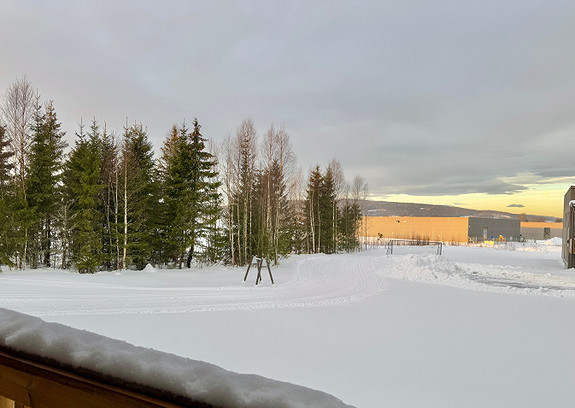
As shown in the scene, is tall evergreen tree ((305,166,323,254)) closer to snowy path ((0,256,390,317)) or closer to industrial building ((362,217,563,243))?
industrial building ((362,217,563,243))

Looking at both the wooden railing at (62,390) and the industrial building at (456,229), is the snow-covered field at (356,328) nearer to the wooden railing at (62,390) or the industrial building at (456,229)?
the wooden railing at (62,390)

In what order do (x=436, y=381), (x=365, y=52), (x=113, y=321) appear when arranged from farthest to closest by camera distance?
(x=365, y=52)
(x=113, y=321)
(x=436, y=381)

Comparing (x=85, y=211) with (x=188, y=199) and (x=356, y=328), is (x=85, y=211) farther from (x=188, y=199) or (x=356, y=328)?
(x=356, y=328)

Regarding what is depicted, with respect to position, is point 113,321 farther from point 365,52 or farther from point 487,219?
point 487,219

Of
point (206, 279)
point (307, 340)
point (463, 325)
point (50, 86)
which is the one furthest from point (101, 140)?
point (463, 325)

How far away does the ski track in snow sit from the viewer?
304 inches

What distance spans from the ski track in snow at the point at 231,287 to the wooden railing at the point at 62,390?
23.5 feet

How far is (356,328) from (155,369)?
6.60 m

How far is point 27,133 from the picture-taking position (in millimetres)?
14859

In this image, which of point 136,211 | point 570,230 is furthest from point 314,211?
point 570,230

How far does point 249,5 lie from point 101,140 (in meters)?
12.2

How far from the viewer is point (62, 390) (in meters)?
0.75

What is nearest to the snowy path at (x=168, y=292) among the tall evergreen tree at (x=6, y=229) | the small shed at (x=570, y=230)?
the tall evergreen tree at (x=6, y=229)

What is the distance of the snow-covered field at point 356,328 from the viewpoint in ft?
14.3
